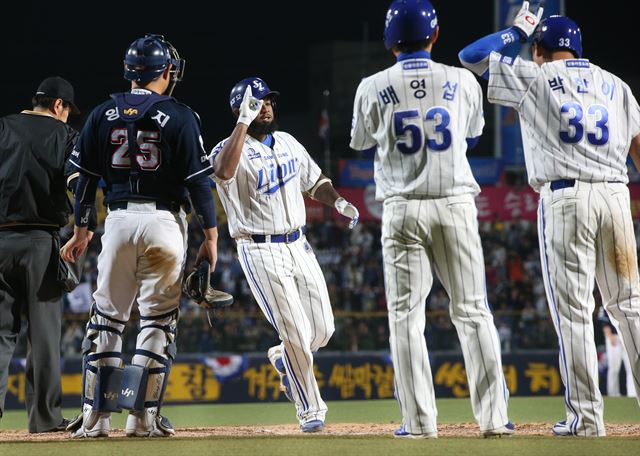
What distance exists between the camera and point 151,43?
6133 millimetres

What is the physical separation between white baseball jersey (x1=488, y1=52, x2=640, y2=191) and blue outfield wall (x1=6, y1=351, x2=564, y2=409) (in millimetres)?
10167

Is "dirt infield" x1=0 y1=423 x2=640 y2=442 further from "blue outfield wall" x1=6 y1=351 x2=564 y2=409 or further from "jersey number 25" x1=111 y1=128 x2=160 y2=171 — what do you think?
"blue outfield wall" x1=6 y1=351 x2=564 y2=409

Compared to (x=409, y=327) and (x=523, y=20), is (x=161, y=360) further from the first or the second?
(x=523, y=20)

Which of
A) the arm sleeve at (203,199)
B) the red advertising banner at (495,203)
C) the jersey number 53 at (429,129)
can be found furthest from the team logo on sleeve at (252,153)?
the red advertising banner at (495,203)

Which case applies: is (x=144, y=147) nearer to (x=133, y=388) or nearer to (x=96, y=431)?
(x=133, y=388)

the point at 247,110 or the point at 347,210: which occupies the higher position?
the point at 247,110

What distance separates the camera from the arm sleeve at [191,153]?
5.94 meters

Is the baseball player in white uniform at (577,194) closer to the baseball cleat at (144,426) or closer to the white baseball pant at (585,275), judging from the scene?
the white baseball pant at (585,275)

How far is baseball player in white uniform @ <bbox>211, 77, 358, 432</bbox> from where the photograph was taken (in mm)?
6883

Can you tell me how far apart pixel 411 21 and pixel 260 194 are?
2.04 meters

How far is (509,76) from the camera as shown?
576 cm

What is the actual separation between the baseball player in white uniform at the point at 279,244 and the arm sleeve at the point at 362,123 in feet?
4.29

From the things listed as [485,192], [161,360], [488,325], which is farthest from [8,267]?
[485,192]

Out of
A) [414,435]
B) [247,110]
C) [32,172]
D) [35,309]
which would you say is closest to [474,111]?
[247,110]
